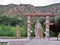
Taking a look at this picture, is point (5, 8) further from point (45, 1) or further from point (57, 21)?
point (57, 21)

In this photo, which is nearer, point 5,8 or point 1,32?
point 1,32

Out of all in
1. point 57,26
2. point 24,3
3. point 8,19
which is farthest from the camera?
point 24,3

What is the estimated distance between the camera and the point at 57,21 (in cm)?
1927

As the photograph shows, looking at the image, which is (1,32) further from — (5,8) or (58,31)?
(5,8)

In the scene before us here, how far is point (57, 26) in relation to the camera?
18.3m

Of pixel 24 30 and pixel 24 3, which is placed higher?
pixel 24 3

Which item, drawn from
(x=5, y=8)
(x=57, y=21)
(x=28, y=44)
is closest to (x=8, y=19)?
(x=5, y=8)

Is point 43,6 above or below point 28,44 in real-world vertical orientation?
above

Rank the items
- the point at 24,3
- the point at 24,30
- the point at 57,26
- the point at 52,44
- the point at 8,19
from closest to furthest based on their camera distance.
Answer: the point at 52,44, the point at 57,26, the point at 24,30, the point at 8,19, the point at 24,3

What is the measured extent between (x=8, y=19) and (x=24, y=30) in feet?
8.80

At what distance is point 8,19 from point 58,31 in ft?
14.7

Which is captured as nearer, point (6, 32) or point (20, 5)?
point (6, 32)

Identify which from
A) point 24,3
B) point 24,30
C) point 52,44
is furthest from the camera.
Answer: point 24,3

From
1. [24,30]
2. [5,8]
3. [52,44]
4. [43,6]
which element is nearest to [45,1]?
[43,6]
